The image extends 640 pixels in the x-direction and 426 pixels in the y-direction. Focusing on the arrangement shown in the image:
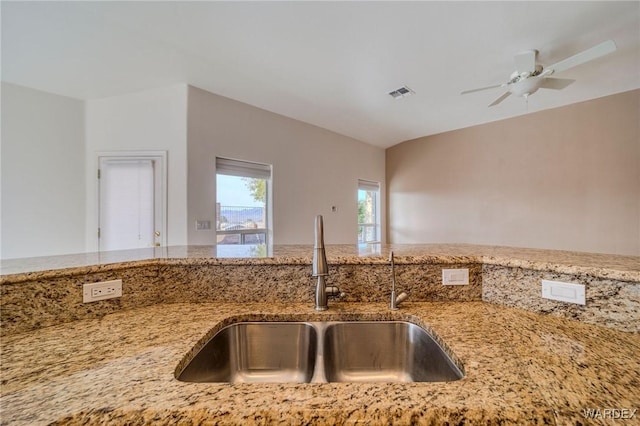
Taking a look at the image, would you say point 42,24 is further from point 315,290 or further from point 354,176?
point 354,176

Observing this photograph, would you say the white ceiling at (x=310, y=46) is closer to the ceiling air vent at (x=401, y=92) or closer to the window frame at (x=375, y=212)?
the ceiling air vent at (x=401, y=92)

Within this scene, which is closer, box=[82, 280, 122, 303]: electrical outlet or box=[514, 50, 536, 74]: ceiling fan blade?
box=[82, 280, 122, 303]: electrical outlet

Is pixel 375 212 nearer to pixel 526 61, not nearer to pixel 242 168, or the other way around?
pixel 242 168

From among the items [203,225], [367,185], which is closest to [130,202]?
[203,225]

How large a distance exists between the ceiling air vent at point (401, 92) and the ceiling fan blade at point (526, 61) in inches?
40.4

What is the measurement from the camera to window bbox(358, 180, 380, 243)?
518 cm

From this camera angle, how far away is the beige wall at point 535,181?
10.3ft

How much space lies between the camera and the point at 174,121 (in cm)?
289

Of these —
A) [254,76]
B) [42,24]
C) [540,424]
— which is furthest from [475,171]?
[42,24]

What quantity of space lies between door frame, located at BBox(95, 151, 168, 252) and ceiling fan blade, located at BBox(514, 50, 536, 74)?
11.8 ft

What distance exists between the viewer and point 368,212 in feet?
17.7

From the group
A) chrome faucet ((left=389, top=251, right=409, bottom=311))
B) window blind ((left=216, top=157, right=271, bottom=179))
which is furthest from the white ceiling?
chrome faucet ((left=389, top=251, right=409, bottom=311))

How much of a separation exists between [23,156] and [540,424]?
4142 millimetres

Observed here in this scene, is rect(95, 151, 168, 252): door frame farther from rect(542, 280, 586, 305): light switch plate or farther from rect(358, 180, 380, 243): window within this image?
rect(358, 180, 380, 243): window
